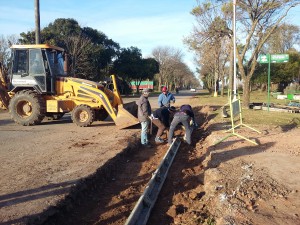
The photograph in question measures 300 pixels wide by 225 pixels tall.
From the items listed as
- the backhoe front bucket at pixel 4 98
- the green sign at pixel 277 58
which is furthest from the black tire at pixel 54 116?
the green sign at pixel 277 58

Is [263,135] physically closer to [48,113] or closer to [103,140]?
[103,140]

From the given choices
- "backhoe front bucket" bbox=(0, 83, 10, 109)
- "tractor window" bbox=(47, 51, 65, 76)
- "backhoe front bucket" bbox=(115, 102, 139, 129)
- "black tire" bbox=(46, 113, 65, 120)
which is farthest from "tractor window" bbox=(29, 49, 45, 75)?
"backhoe front bucket" bbox=(115, 102, 139, 129)

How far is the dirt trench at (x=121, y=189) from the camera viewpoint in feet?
16.8

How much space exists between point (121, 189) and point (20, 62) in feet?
30.8

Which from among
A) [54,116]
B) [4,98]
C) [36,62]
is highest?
[36,62]

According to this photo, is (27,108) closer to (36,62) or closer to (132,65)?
(36,62)

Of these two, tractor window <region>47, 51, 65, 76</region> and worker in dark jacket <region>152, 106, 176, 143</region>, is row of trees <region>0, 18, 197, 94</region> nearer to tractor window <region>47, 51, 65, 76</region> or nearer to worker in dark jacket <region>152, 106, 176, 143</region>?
tractor window <region>47, 51, 65, 76</region>

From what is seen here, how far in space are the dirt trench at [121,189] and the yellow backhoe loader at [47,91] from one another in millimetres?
4058

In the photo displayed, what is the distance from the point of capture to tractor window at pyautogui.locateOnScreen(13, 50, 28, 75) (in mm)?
13734

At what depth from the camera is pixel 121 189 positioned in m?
6.54

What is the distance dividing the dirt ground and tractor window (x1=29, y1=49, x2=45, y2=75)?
13.9 feet

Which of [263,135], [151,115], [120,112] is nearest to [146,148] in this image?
[151,115]

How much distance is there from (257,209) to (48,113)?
11625 mm

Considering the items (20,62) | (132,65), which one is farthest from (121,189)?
(132,65)
